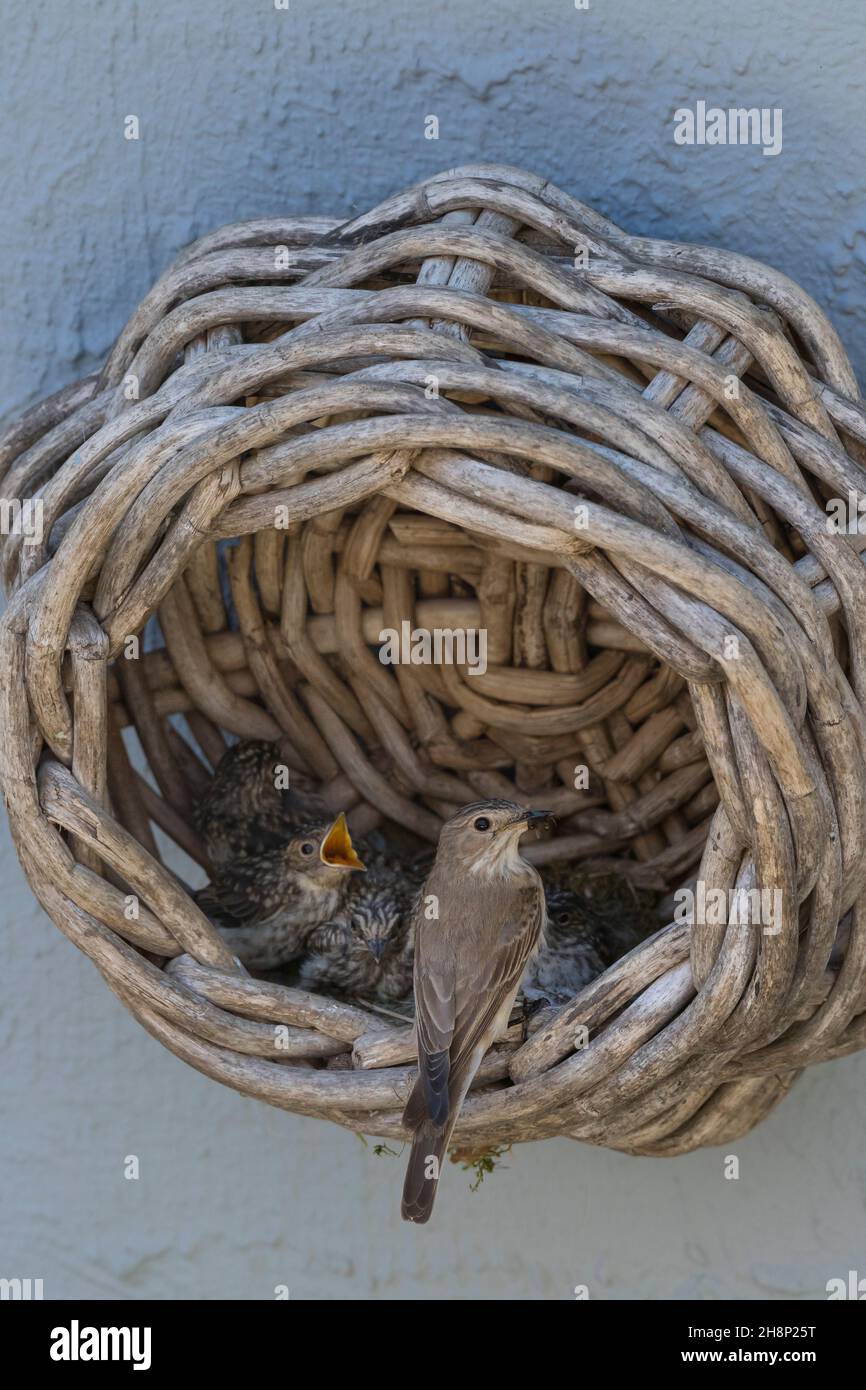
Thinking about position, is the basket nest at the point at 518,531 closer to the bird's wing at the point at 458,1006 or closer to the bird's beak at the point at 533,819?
the bird's wing at the point at 458,1006

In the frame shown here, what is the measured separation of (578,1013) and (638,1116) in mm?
126

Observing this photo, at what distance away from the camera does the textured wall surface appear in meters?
1.90

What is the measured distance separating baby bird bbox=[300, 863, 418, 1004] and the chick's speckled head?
11 centimetres

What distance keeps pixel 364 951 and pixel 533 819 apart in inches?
9.7

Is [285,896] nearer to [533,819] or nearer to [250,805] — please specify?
[250,805]

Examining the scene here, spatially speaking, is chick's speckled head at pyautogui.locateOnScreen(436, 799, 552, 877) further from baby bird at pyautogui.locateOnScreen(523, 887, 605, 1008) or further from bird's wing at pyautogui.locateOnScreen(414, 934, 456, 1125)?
bird's wing at pyautogui.locateOnScreen(414, 934, 456, 1125)

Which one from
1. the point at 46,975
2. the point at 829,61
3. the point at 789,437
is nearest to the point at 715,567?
the point at 789,437

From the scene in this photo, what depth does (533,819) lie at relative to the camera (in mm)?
1814

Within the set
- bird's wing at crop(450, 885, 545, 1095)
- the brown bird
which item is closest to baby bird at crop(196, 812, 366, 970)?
the brown bird

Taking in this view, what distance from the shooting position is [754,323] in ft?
5.14

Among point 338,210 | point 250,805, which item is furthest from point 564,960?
point 338,210

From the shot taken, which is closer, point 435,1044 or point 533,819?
point 435,1044

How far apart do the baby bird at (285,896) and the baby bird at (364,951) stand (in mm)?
18

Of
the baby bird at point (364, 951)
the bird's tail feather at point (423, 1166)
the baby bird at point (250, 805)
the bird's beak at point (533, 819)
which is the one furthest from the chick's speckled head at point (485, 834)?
the bird's tail feather at point (423, 1166)
